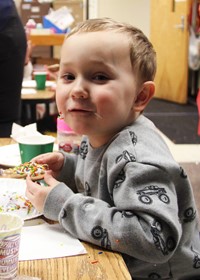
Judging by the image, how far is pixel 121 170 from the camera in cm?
103

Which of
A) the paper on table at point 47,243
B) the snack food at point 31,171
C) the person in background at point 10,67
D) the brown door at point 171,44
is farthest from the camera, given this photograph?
the brown door at point 171,44

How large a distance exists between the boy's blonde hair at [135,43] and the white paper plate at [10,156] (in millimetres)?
661

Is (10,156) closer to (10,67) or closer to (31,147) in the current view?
(31,147)

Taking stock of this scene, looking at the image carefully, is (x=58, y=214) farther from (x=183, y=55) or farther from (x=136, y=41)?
(x=183, y=55)

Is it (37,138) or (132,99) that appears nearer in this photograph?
(132,99)

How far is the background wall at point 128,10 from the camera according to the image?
9227 mm

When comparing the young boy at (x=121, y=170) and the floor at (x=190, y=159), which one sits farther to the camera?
the floor at (x=190, y=159)

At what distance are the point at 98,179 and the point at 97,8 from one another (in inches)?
340

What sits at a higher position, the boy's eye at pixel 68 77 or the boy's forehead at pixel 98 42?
the boy's forehead at pixel 98 42

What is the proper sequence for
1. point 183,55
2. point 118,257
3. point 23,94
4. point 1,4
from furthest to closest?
point 183,55, point 23,94, point 1,4, point 118,257

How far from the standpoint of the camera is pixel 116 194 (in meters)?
1.02

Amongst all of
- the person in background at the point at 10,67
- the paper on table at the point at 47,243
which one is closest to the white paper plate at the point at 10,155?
the paper on table at the point at 47,243

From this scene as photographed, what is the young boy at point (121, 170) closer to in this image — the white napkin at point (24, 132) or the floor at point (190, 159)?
the floor at point (190, 159)

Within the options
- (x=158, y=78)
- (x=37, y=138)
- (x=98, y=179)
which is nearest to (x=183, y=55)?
(x=158, y=78)
